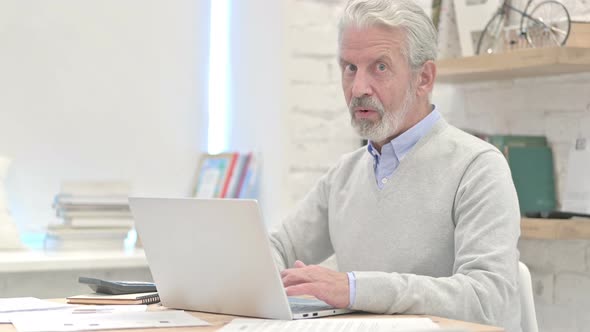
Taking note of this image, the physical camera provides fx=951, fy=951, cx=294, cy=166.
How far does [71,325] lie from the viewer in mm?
1468

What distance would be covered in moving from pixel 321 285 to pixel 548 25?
1.28m

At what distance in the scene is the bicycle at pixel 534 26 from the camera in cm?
252

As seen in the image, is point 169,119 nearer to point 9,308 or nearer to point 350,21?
point 350,21

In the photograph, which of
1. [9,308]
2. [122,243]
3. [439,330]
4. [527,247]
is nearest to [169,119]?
[122,243]

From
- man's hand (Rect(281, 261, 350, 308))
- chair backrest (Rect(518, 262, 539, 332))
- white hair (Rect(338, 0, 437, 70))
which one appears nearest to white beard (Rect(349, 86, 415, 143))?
white hair (Rect(338, 0, 437, 70))

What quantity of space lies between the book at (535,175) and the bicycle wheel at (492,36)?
29 cm

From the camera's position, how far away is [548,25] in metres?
2.55

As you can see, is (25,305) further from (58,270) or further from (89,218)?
(89,218)

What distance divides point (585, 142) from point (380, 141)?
0.72 metres

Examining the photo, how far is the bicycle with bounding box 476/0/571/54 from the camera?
2.52m

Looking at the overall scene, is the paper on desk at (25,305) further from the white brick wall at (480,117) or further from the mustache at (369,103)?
the white brick wall at (480,117)

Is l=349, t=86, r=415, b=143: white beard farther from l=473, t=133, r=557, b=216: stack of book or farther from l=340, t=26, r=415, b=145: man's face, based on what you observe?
l=473, t=133, r=557, b=216: stack of book

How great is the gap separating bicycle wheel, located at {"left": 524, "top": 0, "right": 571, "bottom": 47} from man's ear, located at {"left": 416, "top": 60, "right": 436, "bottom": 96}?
1.70 ft

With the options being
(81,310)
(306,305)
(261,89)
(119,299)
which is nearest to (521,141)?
(261,89)
